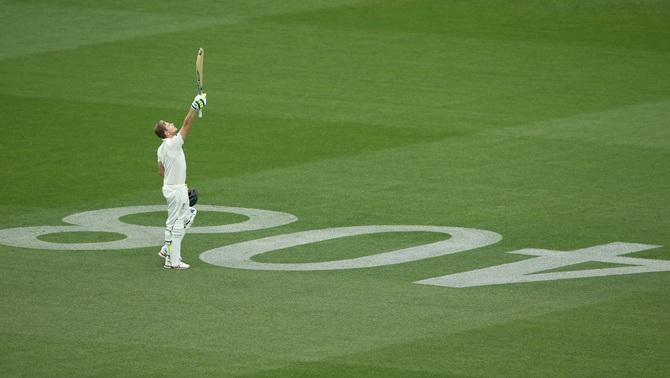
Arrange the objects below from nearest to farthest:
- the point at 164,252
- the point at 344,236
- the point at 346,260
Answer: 1. the point at 164,252
2. the point at 346,260
3. the point at 344,236

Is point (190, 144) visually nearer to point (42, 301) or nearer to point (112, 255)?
point (112, 255)

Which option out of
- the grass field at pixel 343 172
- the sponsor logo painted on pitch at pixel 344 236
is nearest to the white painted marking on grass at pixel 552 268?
the sponsor logo painted on pitch at pixel 344 236

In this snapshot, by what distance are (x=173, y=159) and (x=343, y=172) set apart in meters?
7.42

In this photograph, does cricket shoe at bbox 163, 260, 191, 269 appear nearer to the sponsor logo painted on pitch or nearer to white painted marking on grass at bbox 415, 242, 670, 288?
the sponsor logo painted on pitch

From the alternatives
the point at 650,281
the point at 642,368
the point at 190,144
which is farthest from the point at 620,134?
the point at 642,368

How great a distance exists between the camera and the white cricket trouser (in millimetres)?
20906

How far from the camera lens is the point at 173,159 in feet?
69.0

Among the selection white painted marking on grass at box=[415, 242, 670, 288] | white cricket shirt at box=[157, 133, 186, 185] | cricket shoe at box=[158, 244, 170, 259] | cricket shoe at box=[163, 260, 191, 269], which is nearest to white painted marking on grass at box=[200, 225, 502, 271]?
cricket shoe at box=[163, 260, 191, 269]

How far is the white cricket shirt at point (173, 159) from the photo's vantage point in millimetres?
21000

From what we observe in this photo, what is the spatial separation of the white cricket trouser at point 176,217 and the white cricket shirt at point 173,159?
0.41ft

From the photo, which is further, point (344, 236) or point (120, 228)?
point (120, 228)

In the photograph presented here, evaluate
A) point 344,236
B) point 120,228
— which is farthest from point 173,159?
point 344,236

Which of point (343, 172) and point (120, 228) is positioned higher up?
point (343, 172)

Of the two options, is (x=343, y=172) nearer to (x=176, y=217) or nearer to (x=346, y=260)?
(x=346, y=260)
